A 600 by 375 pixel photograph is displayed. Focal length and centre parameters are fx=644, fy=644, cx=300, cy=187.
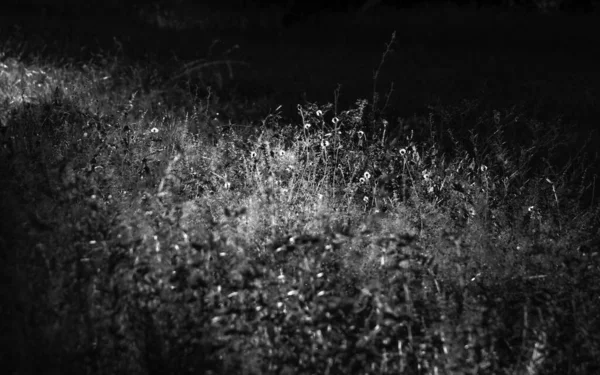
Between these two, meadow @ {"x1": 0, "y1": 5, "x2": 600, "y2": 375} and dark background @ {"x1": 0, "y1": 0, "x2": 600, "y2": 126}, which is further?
dark background @ {"x1": 0, "y1": 0, "x2": 600, "y2": 126}

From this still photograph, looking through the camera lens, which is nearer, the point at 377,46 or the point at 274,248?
the point at 274,248

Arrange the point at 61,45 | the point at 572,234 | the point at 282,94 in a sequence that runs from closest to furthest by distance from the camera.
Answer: the point at 572,234
the point at 282,94
the point at 61,45

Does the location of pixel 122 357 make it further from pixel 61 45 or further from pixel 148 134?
pixel 61 45

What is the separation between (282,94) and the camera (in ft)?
21.8

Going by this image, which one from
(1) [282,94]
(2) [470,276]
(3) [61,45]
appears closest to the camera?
(2) [470,276]

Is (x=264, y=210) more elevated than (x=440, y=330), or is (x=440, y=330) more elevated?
(x=264, y=210)

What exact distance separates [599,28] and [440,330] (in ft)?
27.8

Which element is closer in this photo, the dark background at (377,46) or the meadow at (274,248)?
the meadow at (274,248)

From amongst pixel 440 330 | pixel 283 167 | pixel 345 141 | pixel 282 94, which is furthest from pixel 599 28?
pixel 440 330

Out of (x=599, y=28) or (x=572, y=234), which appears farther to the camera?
(x=599, y=28)

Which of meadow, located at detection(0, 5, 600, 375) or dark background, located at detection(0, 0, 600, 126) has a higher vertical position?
dark background, located at detection(0, 0, 600, 126)

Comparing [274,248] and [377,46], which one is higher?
[377,46]

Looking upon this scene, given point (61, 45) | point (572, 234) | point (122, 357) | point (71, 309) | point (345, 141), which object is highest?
point (61, 45)

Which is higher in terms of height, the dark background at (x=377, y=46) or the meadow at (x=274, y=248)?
the dark background at (x=377, y=46)
